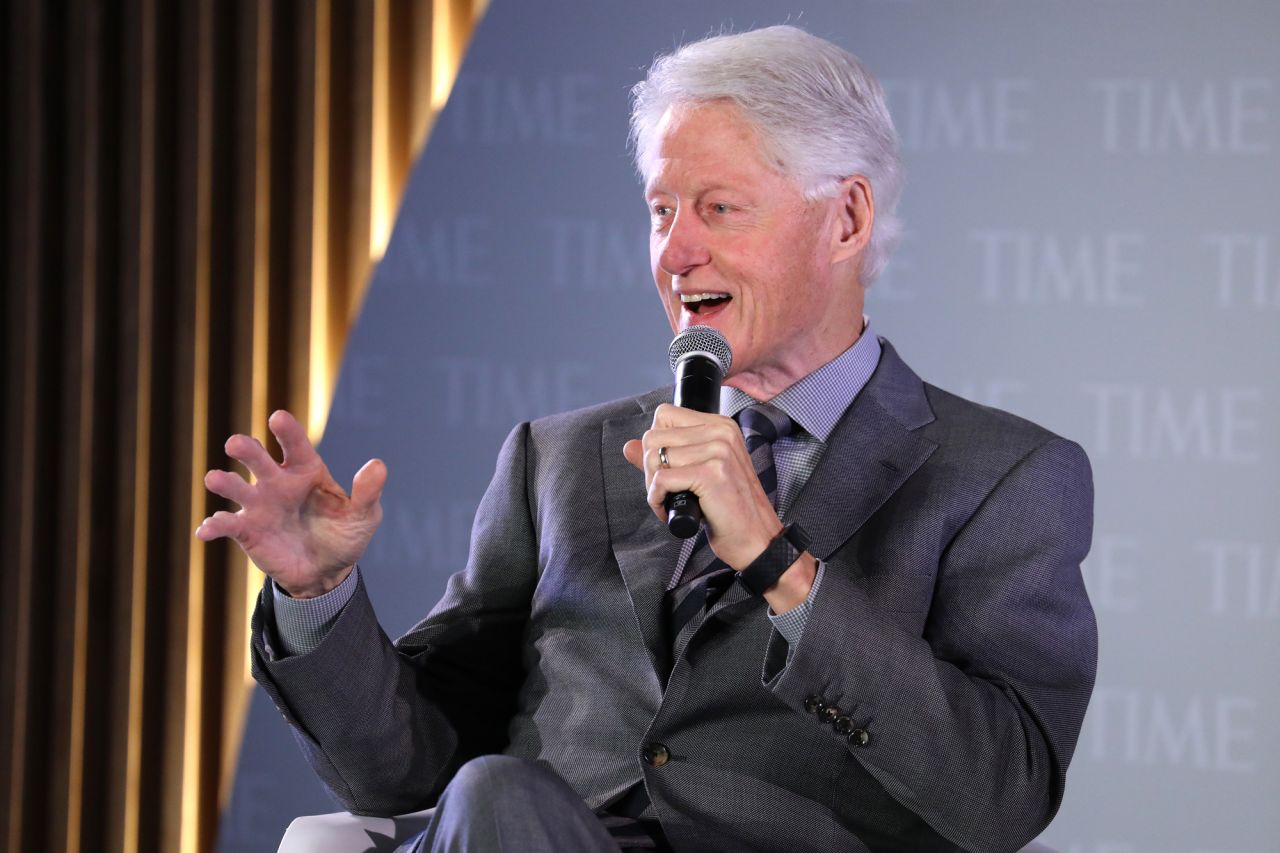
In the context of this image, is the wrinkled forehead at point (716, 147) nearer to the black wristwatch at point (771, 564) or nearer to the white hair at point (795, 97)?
the white hair at point (795, 97)

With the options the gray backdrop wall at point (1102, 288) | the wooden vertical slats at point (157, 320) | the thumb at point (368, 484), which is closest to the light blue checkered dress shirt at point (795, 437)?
the thumb at point (368, 484)

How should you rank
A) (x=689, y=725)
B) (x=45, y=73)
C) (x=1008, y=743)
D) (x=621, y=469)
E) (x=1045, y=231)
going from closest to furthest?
(x=1008, y=743) < (x=689, y=725) < (x=621, y=469) < (x=1045, y=231) < (x=45, y=73)

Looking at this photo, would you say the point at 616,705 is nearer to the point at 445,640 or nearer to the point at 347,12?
the point at 445,640

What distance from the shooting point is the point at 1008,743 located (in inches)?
58.3

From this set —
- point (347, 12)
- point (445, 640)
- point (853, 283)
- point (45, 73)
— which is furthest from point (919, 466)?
point (45, 73)

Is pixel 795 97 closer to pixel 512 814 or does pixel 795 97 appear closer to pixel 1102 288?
pixel 512 814

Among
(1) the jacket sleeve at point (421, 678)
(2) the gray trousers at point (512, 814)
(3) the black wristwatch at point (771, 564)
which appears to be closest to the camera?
(2) the gray trousers at point (512, 814)

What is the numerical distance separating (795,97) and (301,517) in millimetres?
762

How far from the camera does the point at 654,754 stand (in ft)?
5.23

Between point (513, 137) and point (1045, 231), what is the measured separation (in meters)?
1.04

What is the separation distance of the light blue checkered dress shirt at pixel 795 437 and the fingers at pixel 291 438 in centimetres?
15

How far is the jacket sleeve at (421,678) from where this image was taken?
160 cm

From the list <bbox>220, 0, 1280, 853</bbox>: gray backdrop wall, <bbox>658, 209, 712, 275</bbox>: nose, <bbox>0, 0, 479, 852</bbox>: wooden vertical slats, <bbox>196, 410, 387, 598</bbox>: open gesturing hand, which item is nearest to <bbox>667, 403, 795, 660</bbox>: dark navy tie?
<bbox>658, 209, 712, 275</bbox>: nose

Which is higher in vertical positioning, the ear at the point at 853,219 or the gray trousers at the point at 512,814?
the ear at the point at 853,219
